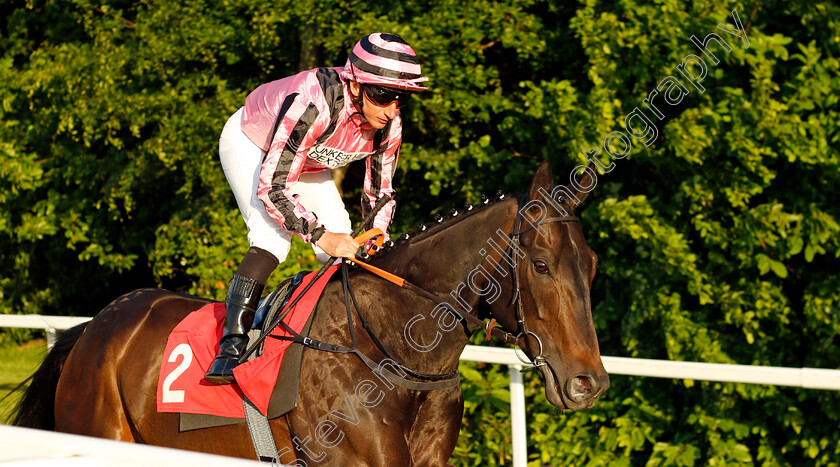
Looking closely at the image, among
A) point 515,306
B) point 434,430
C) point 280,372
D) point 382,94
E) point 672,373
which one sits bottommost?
point 672,373

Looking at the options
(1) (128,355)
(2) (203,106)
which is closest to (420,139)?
(2) (203,106)

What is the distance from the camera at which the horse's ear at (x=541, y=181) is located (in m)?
2.81

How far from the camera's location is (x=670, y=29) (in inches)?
215

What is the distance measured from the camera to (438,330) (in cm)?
288

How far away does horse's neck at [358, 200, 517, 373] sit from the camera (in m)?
2.87

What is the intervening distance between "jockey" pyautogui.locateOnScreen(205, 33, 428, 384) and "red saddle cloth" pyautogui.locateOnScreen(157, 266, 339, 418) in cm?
10

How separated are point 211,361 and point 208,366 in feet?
0.07

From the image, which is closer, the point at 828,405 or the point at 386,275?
the point at 386,275

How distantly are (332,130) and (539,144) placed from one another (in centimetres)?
349

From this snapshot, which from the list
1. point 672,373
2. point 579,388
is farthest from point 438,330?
point 672,373

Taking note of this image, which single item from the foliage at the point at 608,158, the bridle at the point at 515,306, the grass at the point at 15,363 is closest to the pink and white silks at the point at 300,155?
the bridle at the point at 515,306

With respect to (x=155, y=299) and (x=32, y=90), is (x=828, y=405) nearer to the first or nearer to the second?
(x=155, y=299)

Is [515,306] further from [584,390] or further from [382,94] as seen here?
[382,94]

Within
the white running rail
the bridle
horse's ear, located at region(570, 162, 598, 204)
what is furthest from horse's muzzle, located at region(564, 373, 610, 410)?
the white running rail
